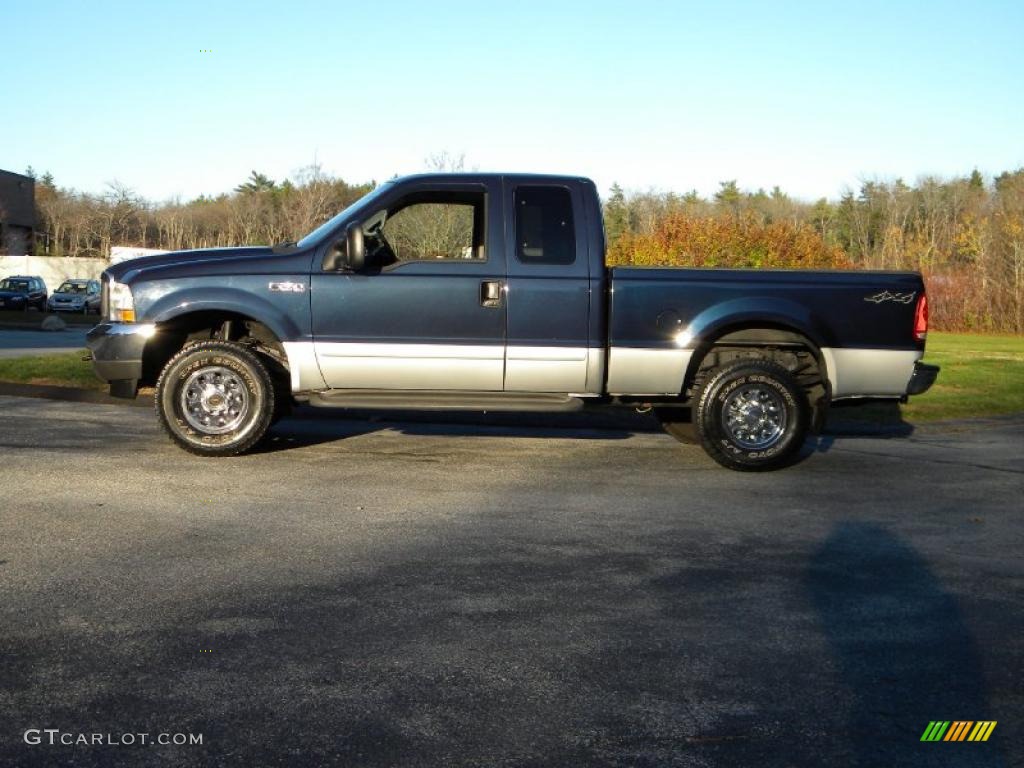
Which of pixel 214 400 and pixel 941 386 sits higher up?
pixel 214 400

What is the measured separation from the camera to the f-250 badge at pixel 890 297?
8.54 meters

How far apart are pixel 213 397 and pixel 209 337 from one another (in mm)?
706

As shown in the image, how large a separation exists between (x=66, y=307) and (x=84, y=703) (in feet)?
152

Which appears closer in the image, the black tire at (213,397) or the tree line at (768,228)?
the black tire at (213,397)

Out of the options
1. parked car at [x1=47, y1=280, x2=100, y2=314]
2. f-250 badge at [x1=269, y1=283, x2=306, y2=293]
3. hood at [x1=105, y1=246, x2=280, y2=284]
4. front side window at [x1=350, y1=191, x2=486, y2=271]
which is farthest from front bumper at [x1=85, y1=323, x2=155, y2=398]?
parked car at [x1=47, y1=280, x2=100, y2=314]

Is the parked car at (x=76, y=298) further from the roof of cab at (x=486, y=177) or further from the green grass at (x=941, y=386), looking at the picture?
the roof of cab at (x=486, y=177)

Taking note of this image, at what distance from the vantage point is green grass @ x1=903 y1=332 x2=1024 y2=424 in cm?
1334

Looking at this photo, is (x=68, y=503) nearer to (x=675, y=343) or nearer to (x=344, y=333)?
(x=344, y=333)

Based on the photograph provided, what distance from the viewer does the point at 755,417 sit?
8.65 m

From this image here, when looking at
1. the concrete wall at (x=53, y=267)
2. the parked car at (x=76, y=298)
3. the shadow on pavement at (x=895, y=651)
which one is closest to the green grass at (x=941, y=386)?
the shadow on pavement at (x=895, y=651)

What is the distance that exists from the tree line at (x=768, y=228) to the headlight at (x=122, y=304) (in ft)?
19.5

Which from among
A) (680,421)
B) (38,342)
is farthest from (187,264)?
(38,342)

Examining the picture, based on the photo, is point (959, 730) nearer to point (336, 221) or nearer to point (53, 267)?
point (336, 221)

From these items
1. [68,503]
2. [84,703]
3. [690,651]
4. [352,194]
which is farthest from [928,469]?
[352,194]
